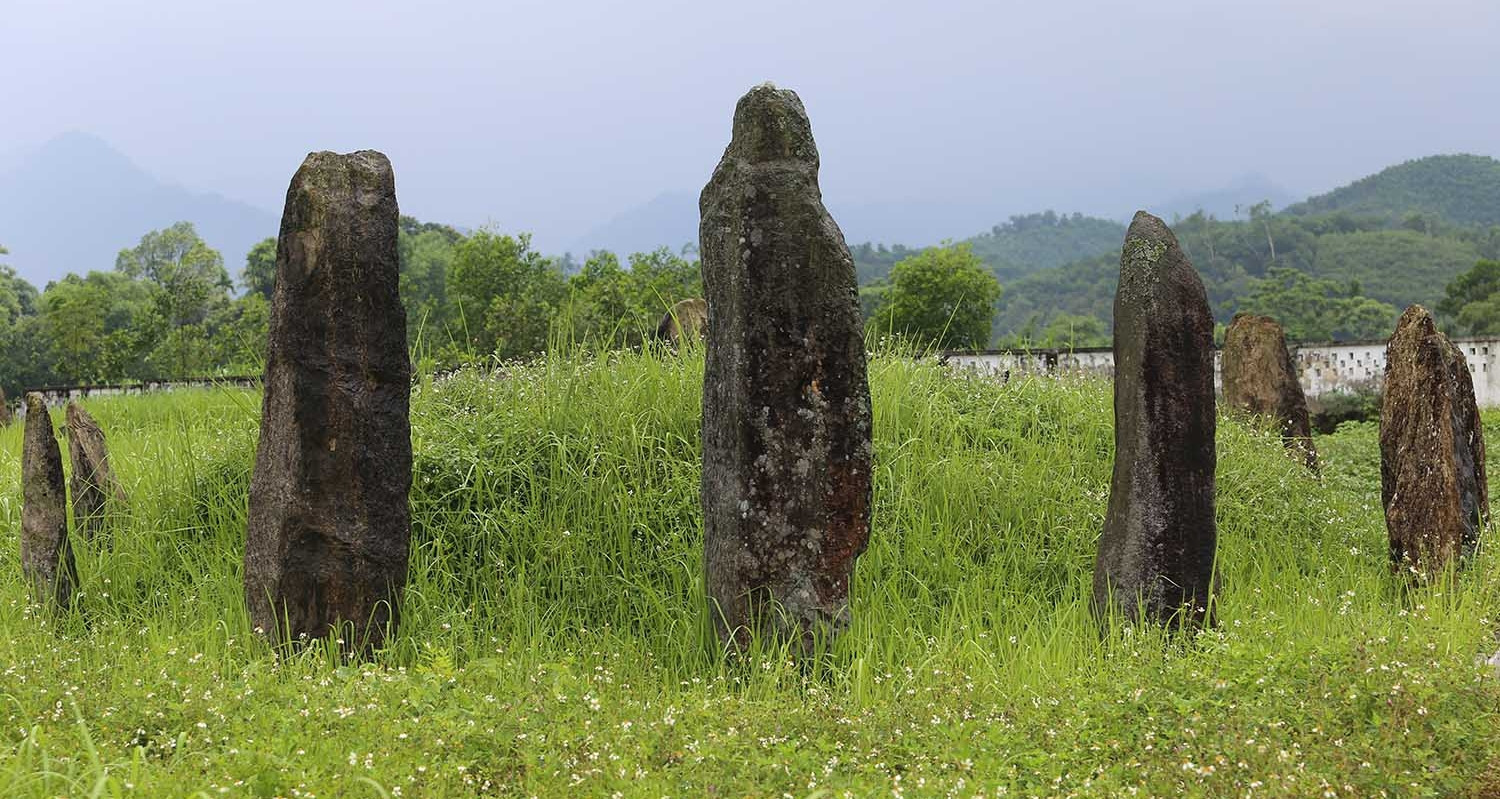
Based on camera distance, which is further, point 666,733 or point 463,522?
point 463,522

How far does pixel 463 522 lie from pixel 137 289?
55599 mm

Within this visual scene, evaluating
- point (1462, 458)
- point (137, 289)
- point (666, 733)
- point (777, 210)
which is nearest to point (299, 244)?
point (777, 210)

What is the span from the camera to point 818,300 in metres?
6.82

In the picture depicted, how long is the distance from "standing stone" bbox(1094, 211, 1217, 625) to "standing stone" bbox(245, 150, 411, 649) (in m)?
4.41

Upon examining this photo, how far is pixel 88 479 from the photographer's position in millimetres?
9117

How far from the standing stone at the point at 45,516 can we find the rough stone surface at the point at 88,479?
2.26 feet

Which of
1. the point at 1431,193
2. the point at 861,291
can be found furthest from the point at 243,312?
the point at 1431,193

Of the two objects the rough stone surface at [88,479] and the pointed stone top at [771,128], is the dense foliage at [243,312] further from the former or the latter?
the pointed stone top at [771,128]

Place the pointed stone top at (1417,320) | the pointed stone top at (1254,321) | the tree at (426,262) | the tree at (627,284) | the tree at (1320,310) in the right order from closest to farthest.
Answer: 1. the pointed stone top at (1417,320)
2. the pointed stone top at (1254,321)
3. the tree at (627,284)
4. the tree at (1320,310)
5. the tree at (426,262)

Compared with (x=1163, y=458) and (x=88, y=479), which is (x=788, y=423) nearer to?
(x=1163, y=458)

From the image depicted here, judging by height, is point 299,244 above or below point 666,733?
above

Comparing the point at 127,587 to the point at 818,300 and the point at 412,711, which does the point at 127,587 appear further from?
→ the point at 818,300

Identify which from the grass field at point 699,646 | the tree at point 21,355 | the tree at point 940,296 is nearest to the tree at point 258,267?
the tree at point 21,355

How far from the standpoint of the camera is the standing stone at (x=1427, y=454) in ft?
29.1
